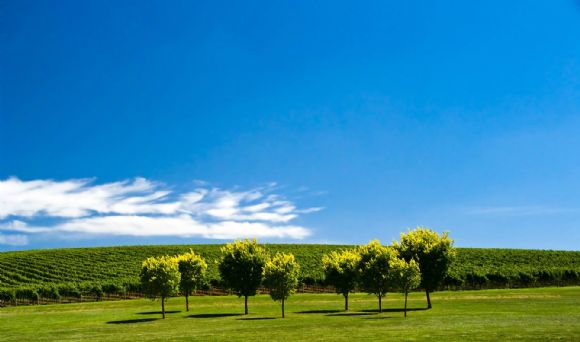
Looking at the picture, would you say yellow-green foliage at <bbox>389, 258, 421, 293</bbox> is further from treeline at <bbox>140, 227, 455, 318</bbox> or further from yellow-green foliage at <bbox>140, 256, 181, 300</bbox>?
yellow-green foliage at <bbox>140, 256, 181, 300</bbox>

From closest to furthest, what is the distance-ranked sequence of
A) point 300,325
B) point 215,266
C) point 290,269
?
point 300,325 < point 290,269 < point 215,266

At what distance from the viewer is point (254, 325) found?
42656 mm

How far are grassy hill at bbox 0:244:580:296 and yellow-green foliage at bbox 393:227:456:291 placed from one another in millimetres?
38986

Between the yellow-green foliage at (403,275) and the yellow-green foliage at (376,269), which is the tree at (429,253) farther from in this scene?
the yellow-green foliage at (403,275)

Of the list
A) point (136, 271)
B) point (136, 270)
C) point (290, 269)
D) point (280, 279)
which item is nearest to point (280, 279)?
point (280, 279)

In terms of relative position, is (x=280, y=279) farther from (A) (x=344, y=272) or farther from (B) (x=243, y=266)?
(A) (x=344, y=272)

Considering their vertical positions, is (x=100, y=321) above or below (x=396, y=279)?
below

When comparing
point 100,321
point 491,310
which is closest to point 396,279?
point 491,310

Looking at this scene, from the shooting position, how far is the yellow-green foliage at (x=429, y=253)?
63.4 meters

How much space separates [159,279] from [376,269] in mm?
22628

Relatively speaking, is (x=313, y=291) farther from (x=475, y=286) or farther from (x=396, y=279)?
(x=396, y=279)

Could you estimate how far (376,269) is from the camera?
58969 mm

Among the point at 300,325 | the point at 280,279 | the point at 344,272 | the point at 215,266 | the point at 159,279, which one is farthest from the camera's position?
the point at 215,266

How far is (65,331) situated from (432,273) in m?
39.5
